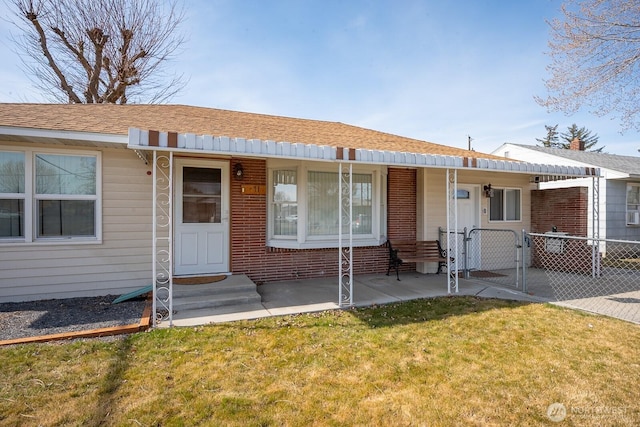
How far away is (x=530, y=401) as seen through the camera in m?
3.00

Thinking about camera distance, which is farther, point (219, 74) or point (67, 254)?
point (219, 74)

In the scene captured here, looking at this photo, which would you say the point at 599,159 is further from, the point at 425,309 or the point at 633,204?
the point at 425,309

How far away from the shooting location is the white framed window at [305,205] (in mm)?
7272

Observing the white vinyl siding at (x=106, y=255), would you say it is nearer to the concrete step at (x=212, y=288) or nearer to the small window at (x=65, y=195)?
the small window at (x=65, y=195)

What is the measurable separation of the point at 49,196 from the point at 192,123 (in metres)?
2.98

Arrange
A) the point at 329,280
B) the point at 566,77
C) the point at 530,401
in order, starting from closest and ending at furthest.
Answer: the point at 530,401 → the point at 329,280 → the point at 566,77

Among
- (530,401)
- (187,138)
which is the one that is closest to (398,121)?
(187,138)

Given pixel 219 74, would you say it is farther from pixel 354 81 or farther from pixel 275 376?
pixel 275 376

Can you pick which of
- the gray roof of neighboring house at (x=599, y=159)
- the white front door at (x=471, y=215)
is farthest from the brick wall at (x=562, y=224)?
the gray roof of neighboring house at (x=599, y=159)

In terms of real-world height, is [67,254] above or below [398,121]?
below

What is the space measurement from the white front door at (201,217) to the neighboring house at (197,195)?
0.02 metres

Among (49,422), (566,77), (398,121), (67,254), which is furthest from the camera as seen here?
(398,121)

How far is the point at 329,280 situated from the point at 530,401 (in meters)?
A: 4.93

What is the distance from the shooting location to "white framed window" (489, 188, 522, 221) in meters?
9.52
